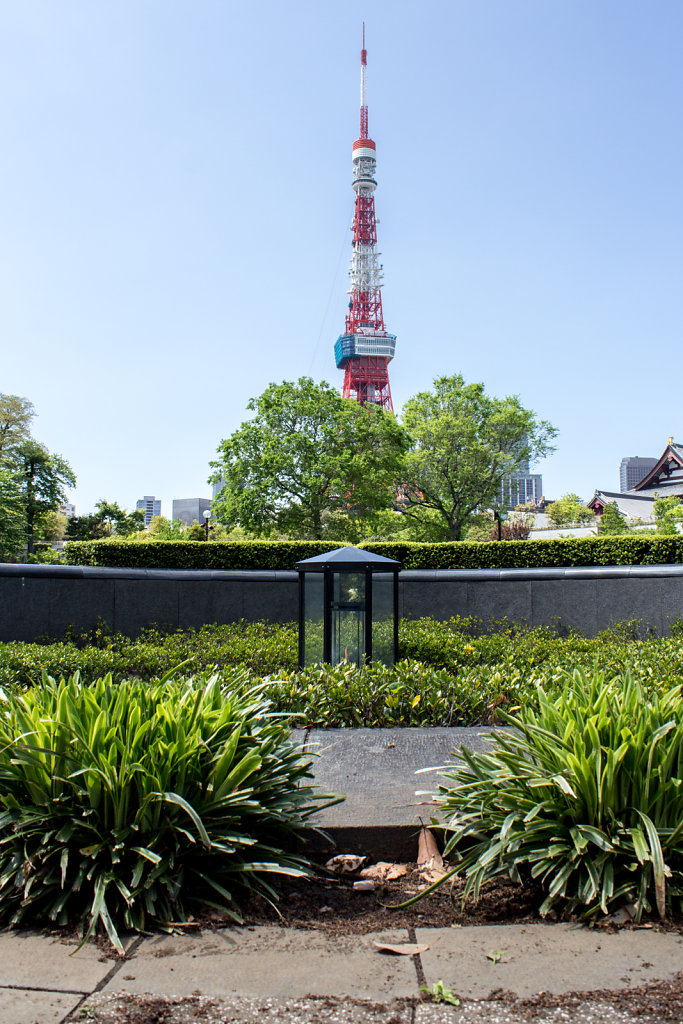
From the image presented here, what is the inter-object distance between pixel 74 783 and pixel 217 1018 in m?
1.21

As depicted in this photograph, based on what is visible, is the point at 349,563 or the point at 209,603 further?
the point at 209,603

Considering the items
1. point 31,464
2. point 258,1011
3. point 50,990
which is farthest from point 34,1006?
point 31,464

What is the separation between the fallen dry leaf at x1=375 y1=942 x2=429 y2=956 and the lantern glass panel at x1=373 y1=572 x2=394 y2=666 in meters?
5.28

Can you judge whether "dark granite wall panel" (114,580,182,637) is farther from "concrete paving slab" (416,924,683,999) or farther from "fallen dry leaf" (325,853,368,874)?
"concrete paving slab" (416,924,683,999)

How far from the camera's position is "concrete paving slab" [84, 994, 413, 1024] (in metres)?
2.10

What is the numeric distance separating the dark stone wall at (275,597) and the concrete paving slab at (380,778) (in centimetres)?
731

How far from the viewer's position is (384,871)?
333cm

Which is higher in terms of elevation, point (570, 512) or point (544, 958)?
point (570, 512)

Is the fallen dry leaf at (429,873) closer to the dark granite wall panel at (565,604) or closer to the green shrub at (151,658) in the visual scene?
the green shrub at (151,658)

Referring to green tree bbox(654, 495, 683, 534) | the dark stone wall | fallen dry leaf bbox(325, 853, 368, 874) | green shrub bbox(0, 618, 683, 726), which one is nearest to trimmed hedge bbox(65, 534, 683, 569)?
the dark stone wall

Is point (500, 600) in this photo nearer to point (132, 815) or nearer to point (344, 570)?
point (344, 570)

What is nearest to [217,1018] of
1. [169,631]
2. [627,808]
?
[627,808]

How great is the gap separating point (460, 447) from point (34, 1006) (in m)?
32.8

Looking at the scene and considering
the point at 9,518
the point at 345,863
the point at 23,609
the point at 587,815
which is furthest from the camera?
the point at 9,518
